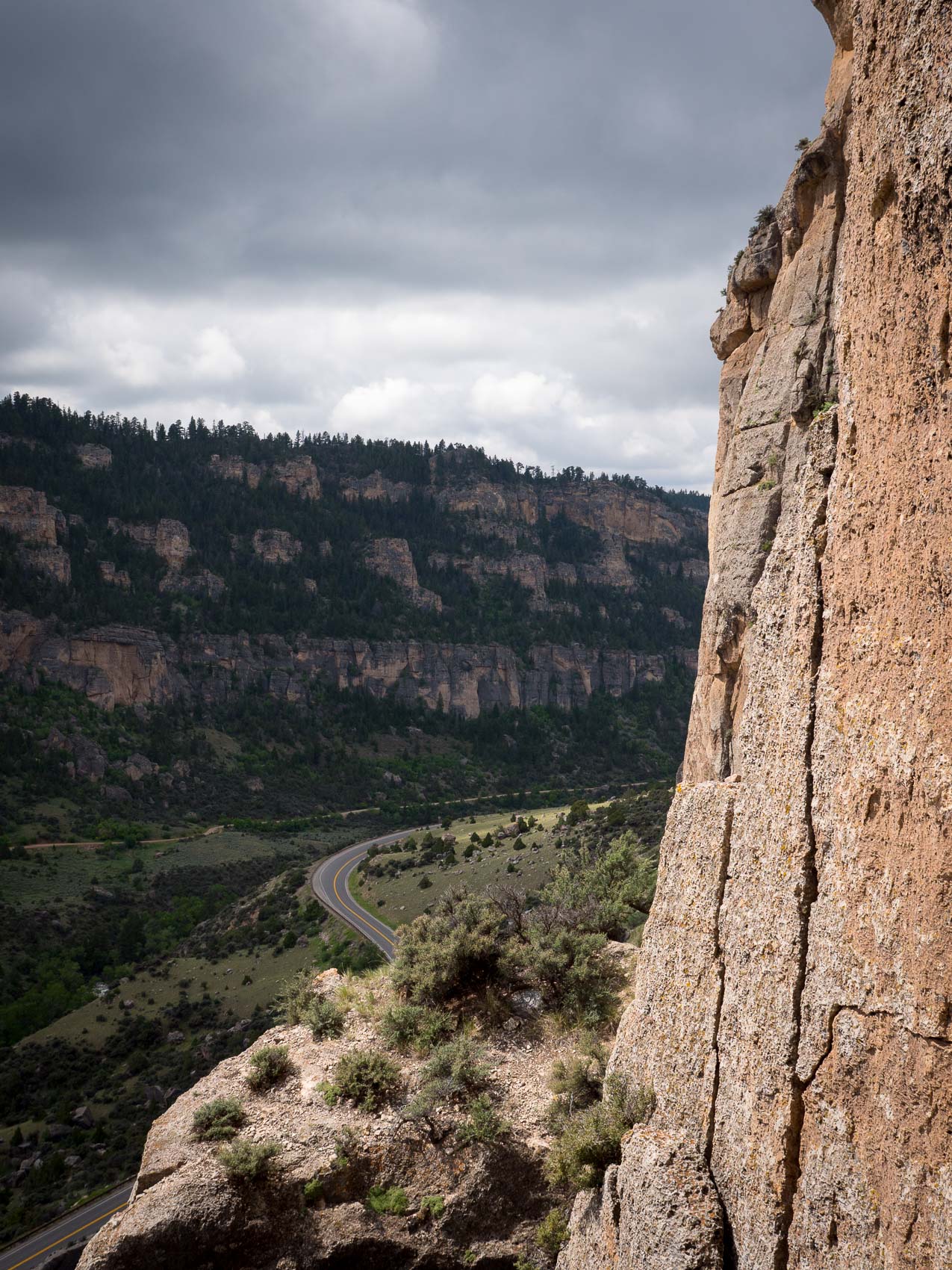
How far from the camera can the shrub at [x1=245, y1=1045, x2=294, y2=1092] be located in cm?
1552

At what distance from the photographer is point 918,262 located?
5.72m

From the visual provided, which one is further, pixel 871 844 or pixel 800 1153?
pixel 800 1153

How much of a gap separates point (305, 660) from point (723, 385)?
4702 inches

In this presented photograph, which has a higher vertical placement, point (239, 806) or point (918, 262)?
point (918, 262)

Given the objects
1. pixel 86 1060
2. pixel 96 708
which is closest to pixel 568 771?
pixel 96 708

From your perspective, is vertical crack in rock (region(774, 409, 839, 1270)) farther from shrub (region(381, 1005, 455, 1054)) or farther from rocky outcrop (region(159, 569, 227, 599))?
rocky outcrop (region(159, 569, 227, 599))

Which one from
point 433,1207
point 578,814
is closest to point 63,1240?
point 433,1207

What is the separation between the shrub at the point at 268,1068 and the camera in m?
15.5

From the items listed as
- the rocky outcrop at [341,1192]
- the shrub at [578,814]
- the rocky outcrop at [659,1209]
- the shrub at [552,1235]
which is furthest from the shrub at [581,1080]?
the shrub at [578,814]

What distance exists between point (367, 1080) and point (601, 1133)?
643 centimetres

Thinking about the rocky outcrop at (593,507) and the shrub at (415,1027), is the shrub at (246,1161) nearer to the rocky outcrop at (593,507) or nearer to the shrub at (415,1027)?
the shrub at (415,1027)

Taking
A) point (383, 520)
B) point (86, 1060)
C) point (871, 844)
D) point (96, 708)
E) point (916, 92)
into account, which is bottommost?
point (86, 1060)

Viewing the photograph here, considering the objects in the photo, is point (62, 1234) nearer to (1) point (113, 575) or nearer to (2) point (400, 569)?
(1) point (113, 575)

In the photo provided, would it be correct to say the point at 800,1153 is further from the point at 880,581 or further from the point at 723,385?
the point at 723,385
